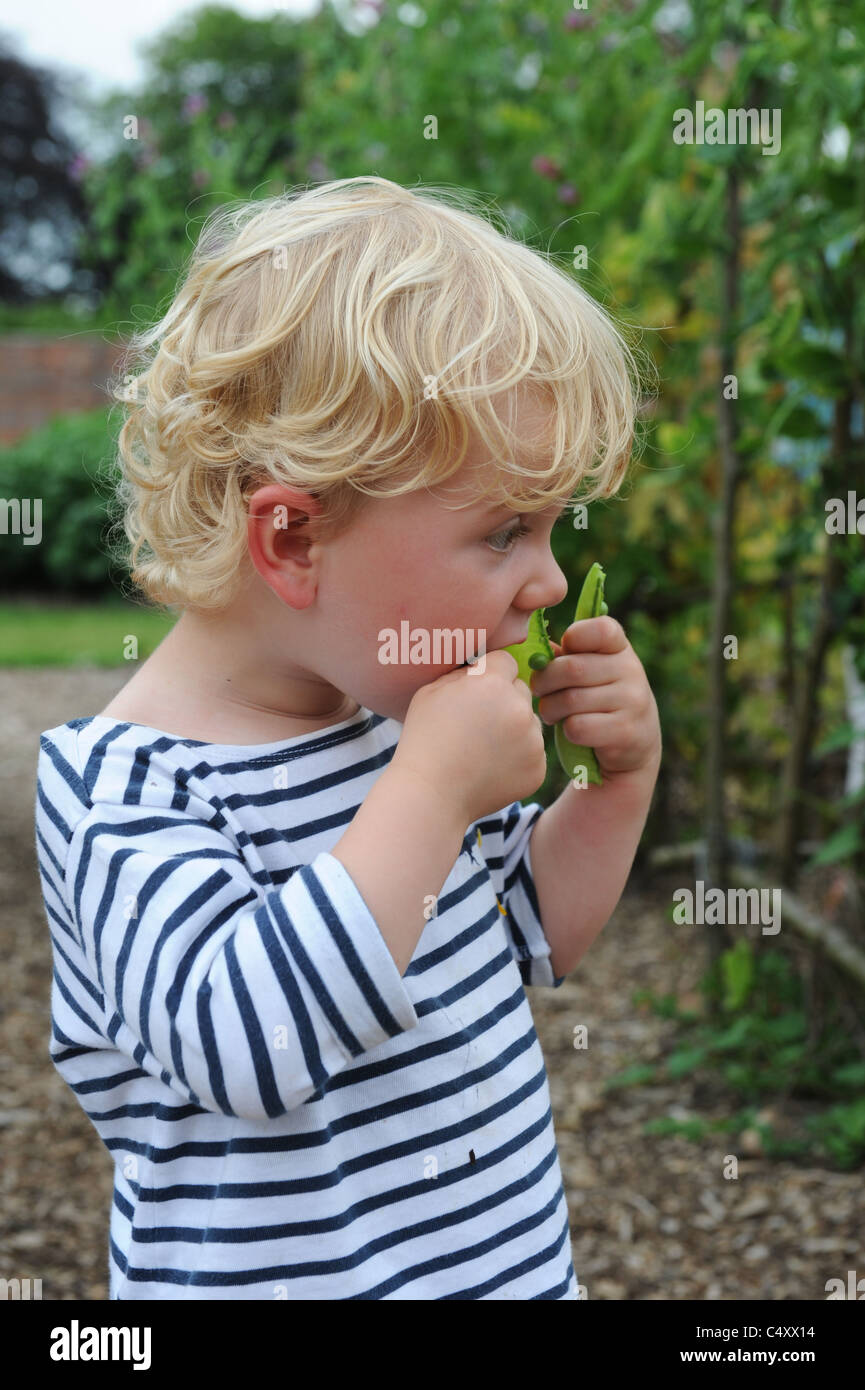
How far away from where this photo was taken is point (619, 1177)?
2.45 metres

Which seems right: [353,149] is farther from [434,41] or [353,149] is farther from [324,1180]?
[324,1180]

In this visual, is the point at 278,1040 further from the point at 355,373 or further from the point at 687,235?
the point at 687,235

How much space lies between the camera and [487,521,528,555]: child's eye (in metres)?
1.00

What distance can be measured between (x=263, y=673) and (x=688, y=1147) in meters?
1.82

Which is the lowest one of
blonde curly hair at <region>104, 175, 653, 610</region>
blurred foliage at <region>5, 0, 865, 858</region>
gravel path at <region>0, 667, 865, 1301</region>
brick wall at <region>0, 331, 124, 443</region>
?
gravel path at <region>0, 667, 865, 1301</region>

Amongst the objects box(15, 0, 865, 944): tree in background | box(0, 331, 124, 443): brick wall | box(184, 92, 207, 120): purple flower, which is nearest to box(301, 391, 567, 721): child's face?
box(15, 0, 865, 944): tree in background

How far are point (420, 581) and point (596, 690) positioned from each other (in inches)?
9.9

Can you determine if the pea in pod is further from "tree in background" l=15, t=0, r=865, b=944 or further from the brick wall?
the brick wall

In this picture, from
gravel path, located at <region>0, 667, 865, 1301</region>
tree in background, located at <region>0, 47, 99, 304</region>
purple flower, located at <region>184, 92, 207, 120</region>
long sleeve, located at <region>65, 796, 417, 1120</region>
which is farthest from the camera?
tree in background, located at <region>0, 47, 99, 304</region>

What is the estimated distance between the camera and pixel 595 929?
1276mm

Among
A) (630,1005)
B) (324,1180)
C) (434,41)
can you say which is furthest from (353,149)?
(324,1180)

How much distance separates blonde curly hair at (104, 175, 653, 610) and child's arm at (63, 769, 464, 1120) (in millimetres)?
240

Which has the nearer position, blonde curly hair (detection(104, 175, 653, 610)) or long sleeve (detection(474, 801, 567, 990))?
blonde curly hair (detection(104, 175, 653, 610))

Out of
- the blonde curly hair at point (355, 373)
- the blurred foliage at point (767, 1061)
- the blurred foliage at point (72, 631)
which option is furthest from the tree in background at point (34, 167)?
the blonde curly hair at point (355, 373)
